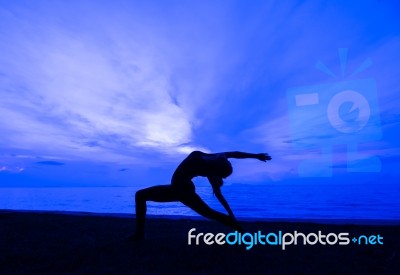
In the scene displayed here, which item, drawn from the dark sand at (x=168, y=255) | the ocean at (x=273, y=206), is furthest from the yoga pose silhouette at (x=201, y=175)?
the ocean at (x=273, y=206)

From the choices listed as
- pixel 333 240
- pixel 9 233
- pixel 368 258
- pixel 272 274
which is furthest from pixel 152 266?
pixel 9 233

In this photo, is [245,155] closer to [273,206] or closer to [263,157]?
[263,157]

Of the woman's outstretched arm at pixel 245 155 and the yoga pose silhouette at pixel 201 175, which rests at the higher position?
the woman's outstretched arm at pixel 245 155

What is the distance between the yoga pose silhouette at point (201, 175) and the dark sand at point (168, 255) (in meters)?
0.59

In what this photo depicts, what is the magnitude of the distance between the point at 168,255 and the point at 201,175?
147 cm

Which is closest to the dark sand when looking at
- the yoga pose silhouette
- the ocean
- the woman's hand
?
the yoga pose silhouette

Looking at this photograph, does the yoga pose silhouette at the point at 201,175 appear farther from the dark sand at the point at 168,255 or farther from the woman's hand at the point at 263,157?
the dark sand at the point at 168,255

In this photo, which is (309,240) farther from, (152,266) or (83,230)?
(83,230)

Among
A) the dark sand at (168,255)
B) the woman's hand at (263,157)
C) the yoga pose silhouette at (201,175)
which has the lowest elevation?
the dark sand at (168,255)

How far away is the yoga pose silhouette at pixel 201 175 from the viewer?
493 centimetres

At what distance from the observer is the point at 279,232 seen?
628 cm

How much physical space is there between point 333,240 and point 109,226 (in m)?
5.43

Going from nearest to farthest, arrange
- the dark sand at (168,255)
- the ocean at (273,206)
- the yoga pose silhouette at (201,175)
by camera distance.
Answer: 1. the dark sand at (168,255)
2. the yoga pose silhouette at (201,175)
3. the ocean at (273,206)

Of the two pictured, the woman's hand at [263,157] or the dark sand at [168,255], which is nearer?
the dark sand at [168,255]
